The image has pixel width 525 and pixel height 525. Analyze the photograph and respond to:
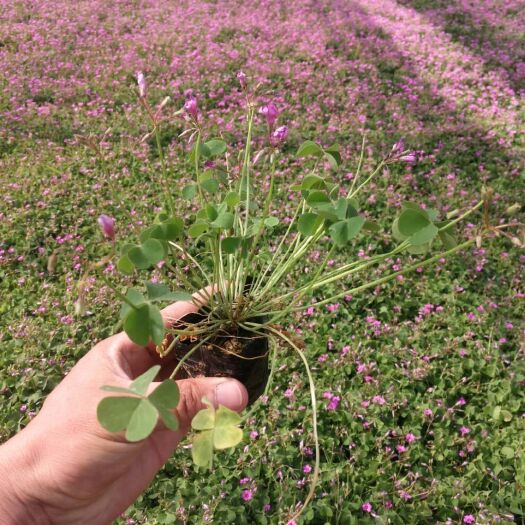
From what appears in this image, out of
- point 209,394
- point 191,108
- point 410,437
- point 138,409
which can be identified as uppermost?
point 191,108

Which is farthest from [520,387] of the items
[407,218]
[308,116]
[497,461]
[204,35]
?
[204,35]

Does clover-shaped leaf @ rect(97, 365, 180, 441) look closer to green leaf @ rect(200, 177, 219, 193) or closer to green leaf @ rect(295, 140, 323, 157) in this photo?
green leaf @ rect(200, 177, 219, 193)

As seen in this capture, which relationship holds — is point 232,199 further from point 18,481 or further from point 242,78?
point 18,481

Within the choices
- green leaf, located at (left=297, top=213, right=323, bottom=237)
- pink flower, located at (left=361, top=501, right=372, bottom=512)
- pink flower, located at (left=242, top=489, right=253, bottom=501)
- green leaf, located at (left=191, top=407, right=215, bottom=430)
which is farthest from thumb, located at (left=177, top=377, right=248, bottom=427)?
pink flower, located at (left=361, top=501, right=372, bottom=512)

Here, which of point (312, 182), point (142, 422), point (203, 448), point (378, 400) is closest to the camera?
point (142, 422)

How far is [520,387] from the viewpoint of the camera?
2873 millimetres

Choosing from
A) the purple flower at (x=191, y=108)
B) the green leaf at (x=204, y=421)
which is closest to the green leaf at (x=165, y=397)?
the green leaf at (x=204, y=421)

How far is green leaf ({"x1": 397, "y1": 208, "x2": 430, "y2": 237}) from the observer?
1.24 meters

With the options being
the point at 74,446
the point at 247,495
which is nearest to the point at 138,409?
the point at 74,446

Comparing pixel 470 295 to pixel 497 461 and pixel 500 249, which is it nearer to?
pixel 500 249

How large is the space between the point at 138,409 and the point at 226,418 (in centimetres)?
20

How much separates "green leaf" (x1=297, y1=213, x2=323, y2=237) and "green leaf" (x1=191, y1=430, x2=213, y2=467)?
62 centimetres

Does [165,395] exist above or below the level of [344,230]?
below

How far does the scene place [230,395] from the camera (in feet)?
4.57
